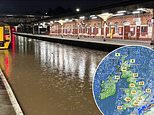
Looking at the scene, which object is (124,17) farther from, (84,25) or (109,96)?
(109,96)

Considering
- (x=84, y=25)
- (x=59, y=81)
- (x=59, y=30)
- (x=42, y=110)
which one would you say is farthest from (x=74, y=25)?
(x=42, y=110)

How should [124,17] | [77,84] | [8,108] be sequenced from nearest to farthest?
[8,108]
[77,84]
[124,17]

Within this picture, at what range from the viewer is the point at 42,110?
6.82m

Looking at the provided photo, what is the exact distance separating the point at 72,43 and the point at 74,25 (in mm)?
21995
